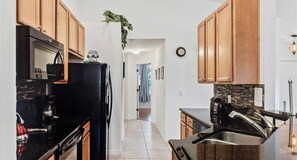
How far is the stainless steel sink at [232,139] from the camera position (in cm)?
225

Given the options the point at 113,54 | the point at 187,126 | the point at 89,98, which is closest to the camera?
the point at 89,98

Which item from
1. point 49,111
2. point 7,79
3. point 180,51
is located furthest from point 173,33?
point 7,79

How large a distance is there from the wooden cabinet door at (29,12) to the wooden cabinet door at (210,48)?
2127 mm

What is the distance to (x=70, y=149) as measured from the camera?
2404 mm

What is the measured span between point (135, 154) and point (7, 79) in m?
4.21

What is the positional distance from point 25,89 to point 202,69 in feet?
7.89

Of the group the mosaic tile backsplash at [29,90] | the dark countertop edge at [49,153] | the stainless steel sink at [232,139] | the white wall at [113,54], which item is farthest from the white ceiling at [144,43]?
the dark countertop edge at [49,153]

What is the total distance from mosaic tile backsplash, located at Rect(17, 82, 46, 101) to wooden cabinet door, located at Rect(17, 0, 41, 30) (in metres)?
0.77

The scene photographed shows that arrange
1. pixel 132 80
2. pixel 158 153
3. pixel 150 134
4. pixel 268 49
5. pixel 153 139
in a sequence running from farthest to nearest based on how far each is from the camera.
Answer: pixel 132 80 → pixel 150 134 → pixel 153 139 → pixel 158 153 → pixel 268 49

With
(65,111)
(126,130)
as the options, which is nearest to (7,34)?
(65,111)

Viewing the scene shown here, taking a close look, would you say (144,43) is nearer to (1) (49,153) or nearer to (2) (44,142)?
(2) (44,142)

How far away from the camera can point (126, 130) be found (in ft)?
24.1

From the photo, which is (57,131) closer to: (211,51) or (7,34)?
(7,34)

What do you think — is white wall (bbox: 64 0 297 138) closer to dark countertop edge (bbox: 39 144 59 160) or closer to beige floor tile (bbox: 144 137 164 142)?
beige floor tile (bbox: 144 137 164 142)
